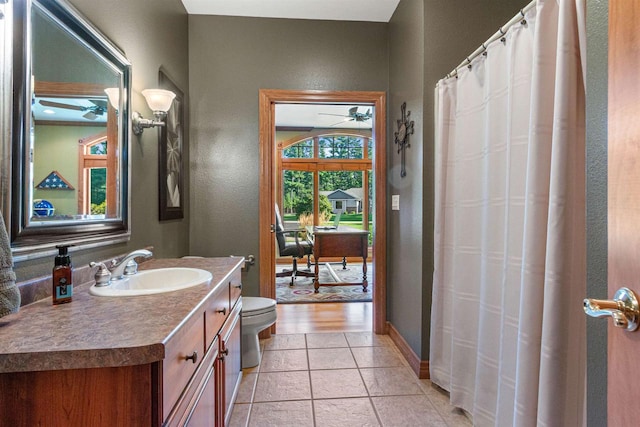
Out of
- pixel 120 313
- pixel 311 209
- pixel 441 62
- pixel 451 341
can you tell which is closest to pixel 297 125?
pixel 311 209

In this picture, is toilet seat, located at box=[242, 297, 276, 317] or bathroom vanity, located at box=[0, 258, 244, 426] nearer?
bathroom vanity, located at box=[0, 258, 244, 426]

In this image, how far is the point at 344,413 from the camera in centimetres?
180

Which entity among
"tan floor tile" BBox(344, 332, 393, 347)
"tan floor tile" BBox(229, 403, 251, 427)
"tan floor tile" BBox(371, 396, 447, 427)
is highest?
"tan floor tile" BBox(344, 332, 393, 347)

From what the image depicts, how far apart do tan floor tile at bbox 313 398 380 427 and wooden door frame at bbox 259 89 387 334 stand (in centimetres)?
106

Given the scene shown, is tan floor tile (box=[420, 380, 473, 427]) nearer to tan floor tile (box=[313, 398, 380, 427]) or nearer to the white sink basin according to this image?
tan floor tile (box=[313, 398, 380, 427])

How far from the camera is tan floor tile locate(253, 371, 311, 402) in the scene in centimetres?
196

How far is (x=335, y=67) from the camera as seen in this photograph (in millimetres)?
2838

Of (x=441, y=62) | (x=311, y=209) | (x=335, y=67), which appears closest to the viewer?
(x=441, y=62)

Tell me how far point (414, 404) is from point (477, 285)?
80 centimetres

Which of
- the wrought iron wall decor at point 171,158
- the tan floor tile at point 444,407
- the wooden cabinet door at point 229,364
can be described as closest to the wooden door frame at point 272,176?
the wrought iron wall decor at point 171,158

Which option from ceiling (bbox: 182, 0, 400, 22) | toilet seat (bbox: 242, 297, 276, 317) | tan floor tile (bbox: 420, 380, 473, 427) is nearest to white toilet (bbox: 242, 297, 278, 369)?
toilet seat (bbox: 242, 297, 276, 317)

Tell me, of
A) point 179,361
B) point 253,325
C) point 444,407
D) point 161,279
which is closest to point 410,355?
point 444,407

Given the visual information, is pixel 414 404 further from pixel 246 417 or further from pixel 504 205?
pixel 504 205

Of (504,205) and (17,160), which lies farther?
(504,205)
